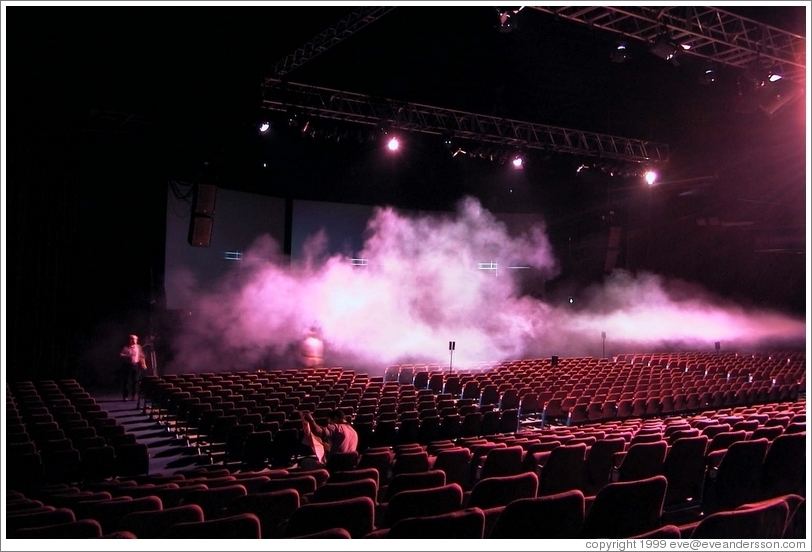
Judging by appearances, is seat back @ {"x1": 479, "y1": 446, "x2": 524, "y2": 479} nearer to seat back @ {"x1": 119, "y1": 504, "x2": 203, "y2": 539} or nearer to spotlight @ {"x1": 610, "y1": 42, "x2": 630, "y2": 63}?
seat back @ {"x1": 119, "y1": 504, "x2": 203, "y2": 539}

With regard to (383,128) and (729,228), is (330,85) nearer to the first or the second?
(383,128)

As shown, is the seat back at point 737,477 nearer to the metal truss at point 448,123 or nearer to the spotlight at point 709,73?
the spotlight at point 709,73

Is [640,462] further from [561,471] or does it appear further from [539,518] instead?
[539,518]

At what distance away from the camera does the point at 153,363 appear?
1653 centimetres

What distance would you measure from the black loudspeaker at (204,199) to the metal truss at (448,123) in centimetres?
297

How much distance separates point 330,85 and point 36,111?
22.0 feet

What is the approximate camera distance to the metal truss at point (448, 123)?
14.0 metres

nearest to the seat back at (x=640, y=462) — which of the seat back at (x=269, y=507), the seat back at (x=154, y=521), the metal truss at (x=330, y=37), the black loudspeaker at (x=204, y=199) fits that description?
the seat back at (x=269, y=507)

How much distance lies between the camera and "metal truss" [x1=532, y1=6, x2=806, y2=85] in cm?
971

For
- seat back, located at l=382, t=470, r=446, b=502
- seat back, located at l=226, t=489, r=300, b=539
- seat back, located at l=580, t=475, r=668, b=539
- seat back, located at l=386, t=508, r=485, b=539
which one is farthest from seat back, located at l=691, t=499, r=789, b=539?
seat back, located at l=226, t=489, r=300, b=539

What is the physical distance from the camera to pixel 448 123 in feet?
52.2

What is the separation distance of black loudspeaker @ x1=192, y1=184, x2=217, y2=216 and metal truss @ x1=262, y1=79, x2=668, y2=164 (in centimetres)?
297

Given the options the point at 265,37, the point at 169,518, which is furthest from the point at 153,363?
the point at 169,518

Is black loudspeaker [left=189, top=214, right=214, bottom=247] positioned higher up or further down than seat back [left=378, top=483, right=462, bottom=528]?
higher up
